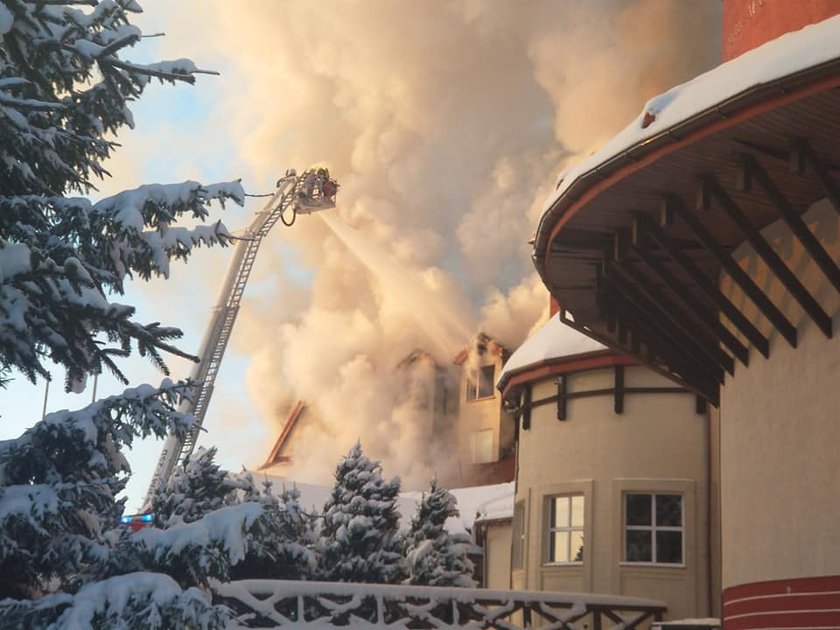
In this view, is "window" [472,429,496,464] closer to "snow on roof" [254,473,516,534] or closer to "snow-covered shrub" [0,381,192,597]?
"snow on roof" [254,473,516,534]

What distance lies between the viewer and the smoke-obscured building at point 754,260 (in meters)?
10.8

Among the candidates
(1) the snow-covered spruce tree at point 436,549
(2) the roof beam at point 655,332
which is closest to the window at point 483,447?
(1) the snow-covered spruce tree at point 436,549

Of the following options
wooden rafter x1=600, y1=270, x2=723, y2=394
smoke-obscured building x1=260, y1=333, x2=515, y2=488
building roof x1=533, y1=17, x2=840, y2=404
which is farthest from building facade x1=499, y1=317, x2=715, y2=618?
smoke-obscured building x1=260, y1=333, x2=515, y2=488

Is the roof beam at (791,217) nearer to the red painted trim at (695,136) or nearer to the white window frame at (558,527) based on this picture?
the red painted trim at (695,136)

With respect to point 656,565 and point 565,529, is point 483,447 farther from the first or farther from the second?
point 656,565

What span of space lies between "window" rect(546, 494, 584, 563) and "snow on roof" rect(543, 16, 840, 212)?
11.7 metres

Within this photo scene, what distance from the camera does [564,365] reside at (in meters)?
23.9

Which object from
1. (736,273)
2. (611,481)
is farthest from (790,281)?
(611,481)

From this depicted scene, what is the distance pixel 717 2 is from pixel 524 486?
146ft

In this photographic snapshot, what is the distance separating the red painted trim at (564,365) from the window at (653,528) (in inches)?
103

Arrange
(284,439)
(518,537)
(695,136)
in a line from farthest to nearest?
(284,439) → (518,537) → (695,136)

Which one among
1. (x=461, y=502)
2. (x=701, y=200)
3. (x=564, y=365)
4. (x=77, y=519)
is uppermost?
(x=461, y=502)

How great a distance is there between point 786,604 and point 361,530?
56.5 ft

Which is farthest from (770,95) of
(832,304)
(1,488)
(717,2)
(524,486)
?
(717,2)
